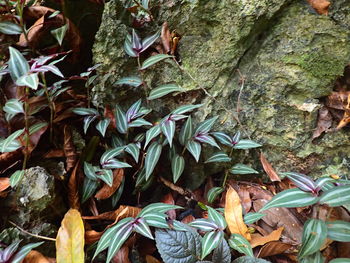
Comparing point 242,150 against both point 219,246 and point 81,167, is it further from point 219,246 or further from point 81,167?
point 81,167

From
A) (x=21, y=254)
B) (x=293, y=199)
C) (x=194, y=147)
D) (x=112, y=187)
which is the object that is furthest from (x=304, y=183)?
(x=21, y=254)

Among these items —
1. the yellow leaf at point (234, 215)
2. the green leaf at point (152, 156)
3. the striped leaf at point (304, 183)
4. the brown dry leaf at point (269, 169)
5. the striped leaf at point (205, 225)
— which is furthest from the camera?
the brown dry leaf at point (269, 169)

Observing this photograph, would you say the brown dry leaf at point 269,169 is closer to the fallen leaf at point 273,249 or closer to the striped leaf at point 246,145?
the striped leaf at point 246,145

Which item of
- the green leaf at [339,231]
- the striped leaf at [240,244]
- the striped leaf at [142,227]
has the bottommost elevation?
the striped leaf at [240,244]

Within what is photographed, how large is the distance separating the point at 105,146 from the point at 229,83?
0.76 metres

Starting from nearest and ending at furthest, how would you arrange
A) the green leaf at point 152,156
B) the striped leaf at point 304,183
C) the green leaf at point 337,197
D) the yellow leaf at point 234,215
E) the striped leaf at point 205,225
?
the green leaf at point 337,197, the striped leaf at point 304,183, the striped leaf at point 205,225, the yellow leaf at point 234,215, the green leaf at point 152,156

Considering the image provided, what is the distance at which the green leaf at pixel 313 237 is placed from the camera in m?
1.09

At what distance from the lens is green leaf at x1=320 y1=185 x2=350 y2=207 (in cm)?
108

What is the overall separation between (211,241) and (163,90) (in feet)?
2.53

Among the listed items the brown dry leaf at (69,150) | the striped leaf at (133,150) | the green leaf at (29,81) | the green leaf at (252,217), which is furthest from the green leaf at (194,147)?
the green leaf at (29,81)

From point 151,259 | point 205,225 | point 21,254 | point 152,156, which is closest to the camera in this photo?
point 21,254

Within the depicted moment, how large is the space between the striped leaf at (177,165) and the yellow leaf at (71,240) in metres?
0.49

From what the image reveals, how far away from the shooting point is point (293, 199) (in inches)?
44.9

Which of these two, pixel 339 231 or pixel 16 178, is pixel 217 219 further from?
pixel 16 178
